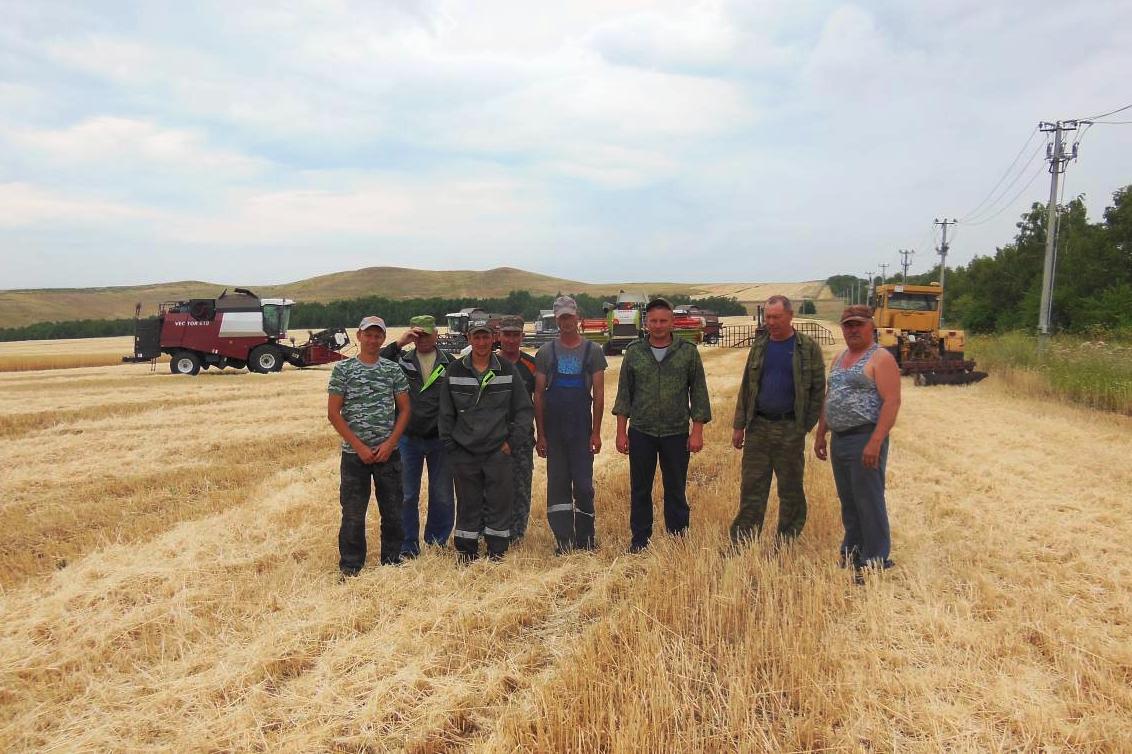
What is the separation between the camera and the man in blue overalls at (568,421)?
16.1ft

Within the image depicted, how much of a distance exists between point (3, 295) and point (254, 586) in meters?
114

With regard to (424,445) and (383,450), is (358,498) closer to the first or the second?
(383,450)

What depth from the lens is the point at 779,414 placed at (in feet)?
14.9

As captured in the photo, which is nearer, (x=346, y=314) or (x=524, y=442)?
(x=524, y=442)

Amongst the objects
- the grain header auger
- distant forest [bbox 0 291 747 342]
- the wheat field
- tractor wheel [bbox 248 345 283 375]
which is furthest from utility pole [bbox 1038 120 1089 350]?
distant forest [bbox 0 291 747 342]

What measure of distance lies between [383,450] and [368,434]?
0.50 feet

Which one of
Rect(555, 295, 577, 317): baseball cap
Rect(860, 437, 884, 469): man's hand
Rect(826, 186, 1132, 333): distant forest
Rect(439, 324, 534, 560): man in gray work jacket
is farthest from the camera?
Rect(826, 186, 1132, 333): distant forest

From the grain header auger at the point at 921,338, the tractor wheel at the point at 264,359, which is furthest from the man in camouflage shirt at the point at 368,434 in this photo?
the tractor wheel at the point at 264,359

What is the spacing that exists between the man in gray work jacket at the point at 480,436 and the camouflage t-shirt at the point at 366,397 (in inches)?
15.0

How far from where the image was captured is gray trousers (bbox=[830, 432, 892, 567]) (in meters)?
4.19

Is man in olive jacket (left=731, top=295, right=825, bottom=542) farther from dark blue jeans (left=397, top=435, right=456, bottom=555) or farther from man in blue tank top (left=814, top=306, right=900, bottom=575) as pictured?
dark blue jeans (left=397, top=435, right=456, bottom=555)

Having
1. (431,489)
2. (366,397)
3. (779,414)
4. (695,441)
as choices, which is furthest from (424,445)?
(779,414)

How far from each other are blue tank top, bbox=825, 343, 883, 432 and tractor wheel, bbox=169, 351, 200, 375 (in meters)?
22.2

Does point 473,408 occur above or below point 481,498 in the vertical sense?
above
